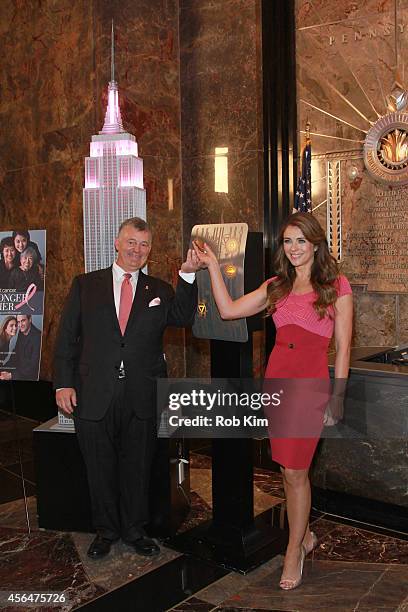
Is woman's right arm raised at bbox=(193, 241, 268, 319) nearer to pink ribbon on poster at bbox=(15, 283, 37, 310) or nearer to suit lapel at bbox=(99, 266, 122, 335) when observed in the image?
suit lapel at bbox=(99, 266, 122, 335)

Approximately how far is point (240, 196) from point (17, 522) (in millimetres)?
3562

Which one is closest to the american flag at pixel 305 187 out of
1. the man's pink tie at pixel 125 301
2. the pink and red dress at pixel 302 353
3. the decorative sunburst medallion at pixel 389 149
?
the decorative sunburst medallion at pixel 389 149

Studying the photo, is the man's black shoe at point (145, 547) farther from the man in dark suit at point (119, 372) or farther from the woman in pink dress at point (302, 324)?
the woman in pink dress at point (302, 324)

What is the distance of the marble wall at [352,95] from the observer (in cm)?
547

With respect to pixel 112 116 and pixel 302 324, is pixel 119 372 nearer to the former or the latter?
pixel 302 324

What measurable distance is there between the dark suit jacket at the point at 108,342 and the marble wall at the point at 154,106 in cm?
276

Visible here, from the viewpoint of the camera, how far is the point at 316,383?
329 centimetres

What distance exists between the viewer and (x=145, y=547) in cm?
379

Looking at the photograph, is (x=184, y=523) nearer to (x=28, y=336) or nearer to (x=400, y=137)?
(x=28, y=336)

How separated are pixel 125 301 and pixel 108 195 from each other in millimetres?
819

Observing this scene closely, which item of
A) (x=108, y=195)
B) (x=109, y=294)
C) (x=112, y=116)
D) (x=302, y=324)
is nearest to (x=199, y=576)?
(x=302, y=324)

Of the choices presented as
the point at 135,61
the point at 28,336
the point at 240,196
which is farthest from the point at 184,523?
the point at 135,61

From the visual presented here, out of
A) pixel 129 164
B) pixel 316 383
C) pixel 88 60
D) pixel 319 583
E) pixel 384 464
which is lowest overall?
pixel 319 583

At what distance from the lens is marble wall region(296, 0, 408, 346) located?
17.9ft
